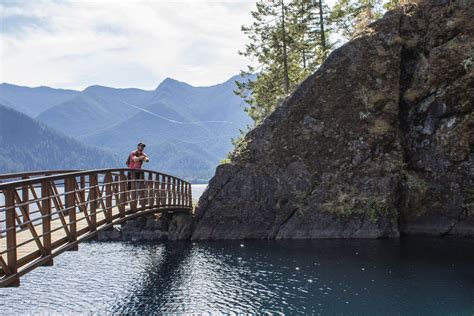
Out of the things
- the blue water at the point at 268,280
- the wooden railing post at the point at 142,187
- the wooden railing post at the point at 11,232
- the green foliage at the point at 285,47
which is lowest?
the blue water at the point at 268,280

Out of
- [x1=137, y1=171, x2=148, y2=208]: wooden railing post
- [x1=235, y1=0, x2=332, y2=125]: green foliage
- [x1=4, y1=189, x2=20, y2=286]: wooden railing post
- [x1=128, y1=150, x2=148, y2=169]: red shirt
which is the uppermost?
[x1=235, y1=0, x2=332, y2=125]: green foliage

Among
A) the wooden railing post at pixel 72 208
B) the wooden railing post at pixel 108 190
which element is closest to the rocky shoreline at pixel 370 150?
the wooden railing post at pixel 108 190

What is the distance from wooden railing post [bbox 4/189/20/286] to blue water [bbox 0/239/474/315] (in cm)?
563

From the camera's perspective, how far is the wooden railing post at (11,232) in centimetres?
902

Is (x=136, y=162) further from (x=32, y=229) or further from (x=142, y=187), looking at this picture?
(x=32, y=229)

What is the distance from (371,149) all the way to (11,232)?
22.3 meters

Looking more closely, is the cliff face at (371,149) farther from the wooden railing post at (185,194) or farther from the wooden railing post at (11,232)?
the wooden railing post at (11,232)

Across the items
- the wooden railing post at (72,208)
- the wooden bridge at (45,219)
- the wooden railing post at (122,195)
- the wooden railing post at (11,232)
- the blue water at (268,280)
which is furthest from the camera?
the wooden railing post at (122,195)

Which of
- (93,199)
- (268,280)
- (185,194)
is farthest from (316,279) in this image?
(185,194)

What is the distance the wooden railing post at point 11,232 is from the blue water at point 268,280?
5.63 meters

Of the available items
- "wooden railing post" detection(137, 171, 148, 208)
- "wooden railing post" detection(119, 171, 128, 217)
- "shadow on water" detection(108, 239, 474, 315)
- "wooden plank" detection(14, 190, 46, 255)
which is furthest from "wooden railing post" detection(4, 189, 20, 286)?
"wooden railing post" detection(137, 171, 148, 208)

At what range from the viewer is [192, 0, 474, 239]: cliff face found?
82.3ft

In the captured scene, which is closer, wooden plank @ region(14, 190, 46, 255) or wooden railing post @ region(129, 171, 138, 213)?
wooden plank @ region(14, 190, 46, 255)

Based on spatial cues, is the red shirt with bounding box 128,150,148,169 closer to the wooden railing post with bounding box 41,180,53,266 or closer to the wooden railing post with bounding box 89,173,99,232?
the wooden railing post with bounding box 89,173,99,232
